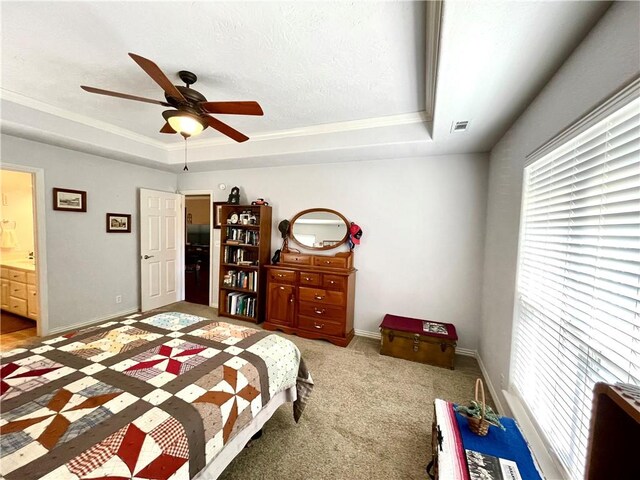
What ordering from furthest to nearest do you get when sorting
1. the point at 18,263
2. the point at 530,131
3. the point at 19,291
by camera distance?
1. the point at 18,263
2. the point at 19,291
3. the point at 530,131

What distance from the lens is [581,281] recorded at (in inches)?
45.4

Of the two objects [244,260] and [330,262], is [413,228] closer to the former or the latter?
[330,262]

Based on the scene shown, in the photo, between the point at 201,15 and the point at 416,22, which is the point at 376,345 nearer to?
the point at 416,22

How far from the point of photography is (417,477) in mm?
1548

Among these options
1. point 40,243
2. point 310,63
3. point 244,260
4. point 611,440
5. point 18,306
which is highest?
point 310,63

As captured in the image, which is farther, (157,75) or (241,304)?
(241,304)

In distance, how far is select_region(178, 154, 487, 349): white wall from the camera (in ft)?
10.00

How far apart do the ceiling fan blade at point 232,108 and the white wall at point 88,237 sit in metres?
2.67

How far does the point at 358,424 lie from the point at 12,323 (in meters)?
4.84

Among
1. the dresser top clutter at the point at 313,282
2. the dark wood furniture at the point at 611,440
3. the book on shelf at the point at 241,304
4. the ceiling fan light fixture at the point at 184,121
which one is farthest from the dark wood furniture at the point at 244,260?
the dark wood furniture at the point at 611,440

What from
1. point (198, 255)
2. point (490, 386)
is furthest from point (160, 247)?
point (490, 386)

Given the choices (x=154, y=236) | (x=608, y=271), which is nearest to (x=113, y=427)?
(x=608, y=271)

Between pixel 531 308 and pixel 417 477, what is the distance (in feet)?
4.17

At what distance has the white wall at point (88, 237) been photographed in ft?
10.2
